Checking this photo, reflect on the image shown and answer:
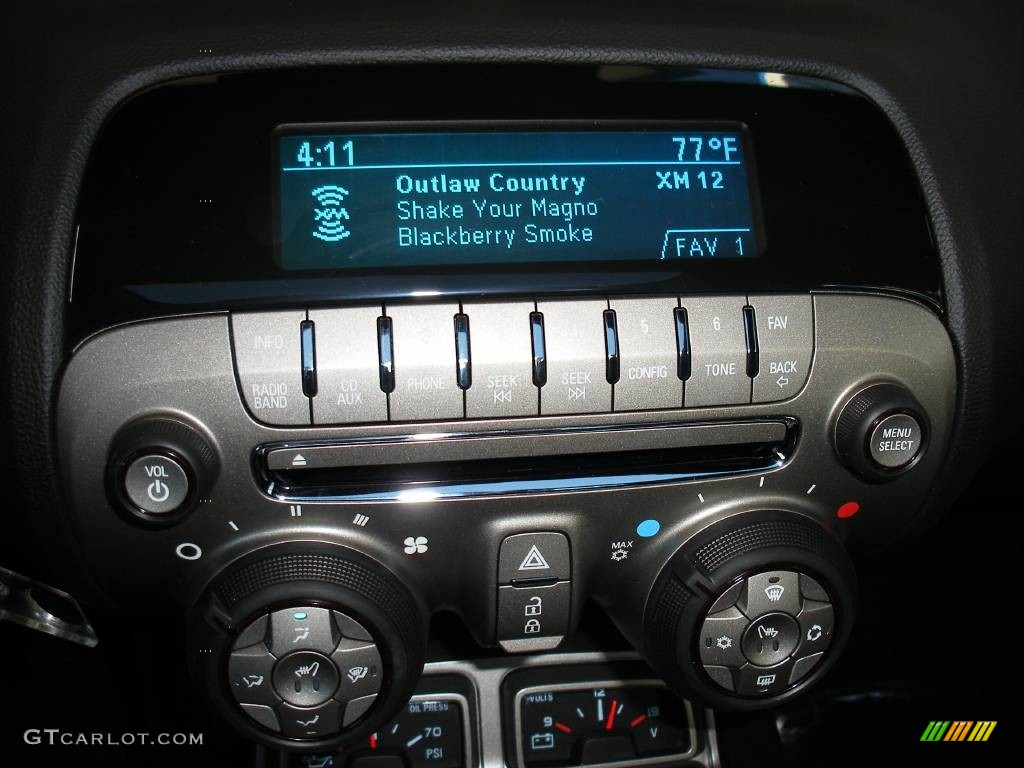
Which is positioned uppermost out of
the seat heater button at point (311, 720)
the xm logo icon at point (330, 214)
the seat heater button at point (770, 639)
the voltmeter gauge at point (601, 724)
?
the xm logo icon at point (330, 214)

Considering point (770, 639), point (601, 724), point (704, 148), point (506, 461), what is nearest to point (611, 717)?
point (601, 724)

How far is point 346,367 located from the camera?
73 centimetres

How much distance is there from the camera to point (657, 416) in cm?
79

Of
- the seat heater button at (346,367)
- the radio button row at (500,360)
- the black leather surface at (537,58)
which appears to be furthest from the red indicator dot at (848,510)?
the seat heater button at (346,367)

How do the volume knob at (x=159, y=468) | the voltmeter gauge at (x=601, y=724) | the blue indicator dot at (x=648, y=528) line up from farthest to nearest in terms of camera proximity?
the voltmeter gauge at (x=601, y=724)
the blue indicator dot at (x=648, y=528)
the volume knob at (x=159, y=468)

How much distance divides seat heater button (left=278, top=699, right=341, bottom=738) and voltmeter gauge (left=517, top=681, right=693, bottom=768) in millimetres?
269

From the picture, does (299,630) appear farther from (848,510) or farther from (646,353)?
(848,510)

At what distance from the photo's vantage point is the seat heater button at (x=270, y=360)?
734mm

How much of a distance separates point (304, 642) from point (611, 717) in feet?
1.28

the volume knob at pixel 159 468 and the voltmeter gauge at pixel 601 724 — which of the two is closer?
the volume knob at pixel 159 468

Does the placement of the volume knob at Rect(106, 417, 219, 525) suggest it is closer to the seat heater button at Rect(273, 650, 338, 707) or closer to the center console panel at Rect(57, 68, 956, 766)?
the center console panel at Rect(57, 68, 956, 766)

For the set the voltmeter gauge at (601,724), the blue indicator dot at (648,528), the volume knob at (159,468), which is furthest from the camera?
the voltmeter gauge at (601,724)

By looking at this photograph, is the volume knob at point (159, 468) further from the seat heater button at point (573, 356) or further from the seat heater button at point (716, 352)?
the seat heater button at point (716, 352)

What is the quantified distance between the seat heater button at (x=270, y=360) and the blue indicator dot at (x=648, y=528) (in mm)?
303
